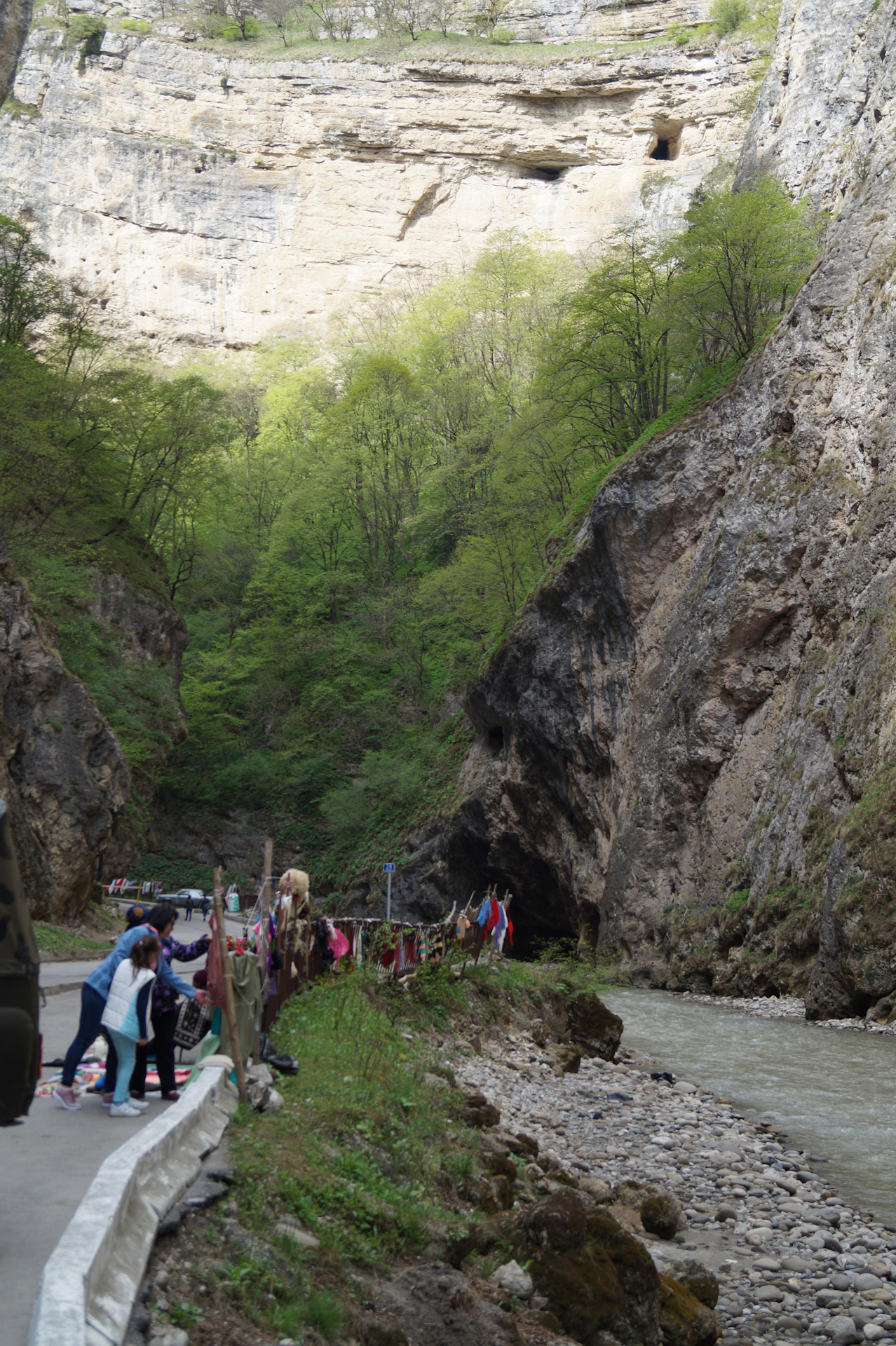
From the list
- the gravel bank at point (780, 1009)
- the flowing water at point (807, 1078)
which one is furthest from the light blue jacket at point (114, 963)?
the gravel bank at point (780, 1009)

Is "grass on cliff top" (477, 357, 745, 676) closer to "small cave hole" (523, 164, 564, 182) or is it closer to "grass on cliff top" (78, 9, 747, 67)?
"small cave hole" (523, 164, 564, 182)

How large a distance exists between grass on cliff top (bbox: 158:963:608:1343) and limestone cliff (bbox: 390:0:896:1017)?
26.0 ft

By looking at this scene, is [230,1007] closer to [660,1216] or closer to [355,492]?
[660,1216]

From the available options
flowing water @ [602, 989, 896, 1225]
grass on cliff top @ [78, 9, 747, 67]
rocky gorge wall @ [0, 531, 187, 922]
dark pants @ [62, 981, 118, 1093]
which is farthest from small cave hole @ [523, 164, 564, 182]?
dark pants @ [62, 981, 118, 1093]

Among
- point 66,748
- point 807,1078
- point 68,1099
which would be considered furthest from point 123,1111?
point 66,748

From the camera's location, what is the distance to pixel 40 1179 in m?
5.56

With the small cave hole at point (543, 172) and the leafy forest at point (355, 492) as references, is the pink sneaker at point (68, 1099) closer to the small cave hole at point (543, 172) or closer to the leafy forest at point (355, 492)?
the leafy forest at point (355, 492)

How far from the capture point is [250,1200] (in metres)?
5.53

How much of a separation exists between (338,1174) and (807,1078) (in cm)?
807

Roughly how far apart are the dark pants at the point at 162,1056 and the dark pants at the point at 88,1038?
11.3 inches

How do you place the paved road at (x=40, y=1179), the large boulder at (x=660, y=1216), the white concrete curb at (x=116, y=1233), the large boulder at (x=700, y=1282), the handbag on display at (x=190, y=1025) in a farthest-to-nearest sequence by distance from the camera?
the handbag on display at (x=190, y=1025), the large boulder at (x=660, y=1216), the large boulder at (x=700, y=1282), the paved road at (x=40, y=1179), the white concrete curb at (x=116, y=1233)

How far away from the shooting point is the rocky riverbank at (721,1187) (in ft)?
23.1

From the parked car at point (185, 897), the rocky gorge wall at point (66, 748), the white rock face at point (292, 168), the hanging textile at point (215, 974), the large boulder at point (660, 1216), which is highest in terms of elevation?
the white rock face at point (292, 168)

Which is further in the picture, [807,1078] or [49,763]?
[49,763]
